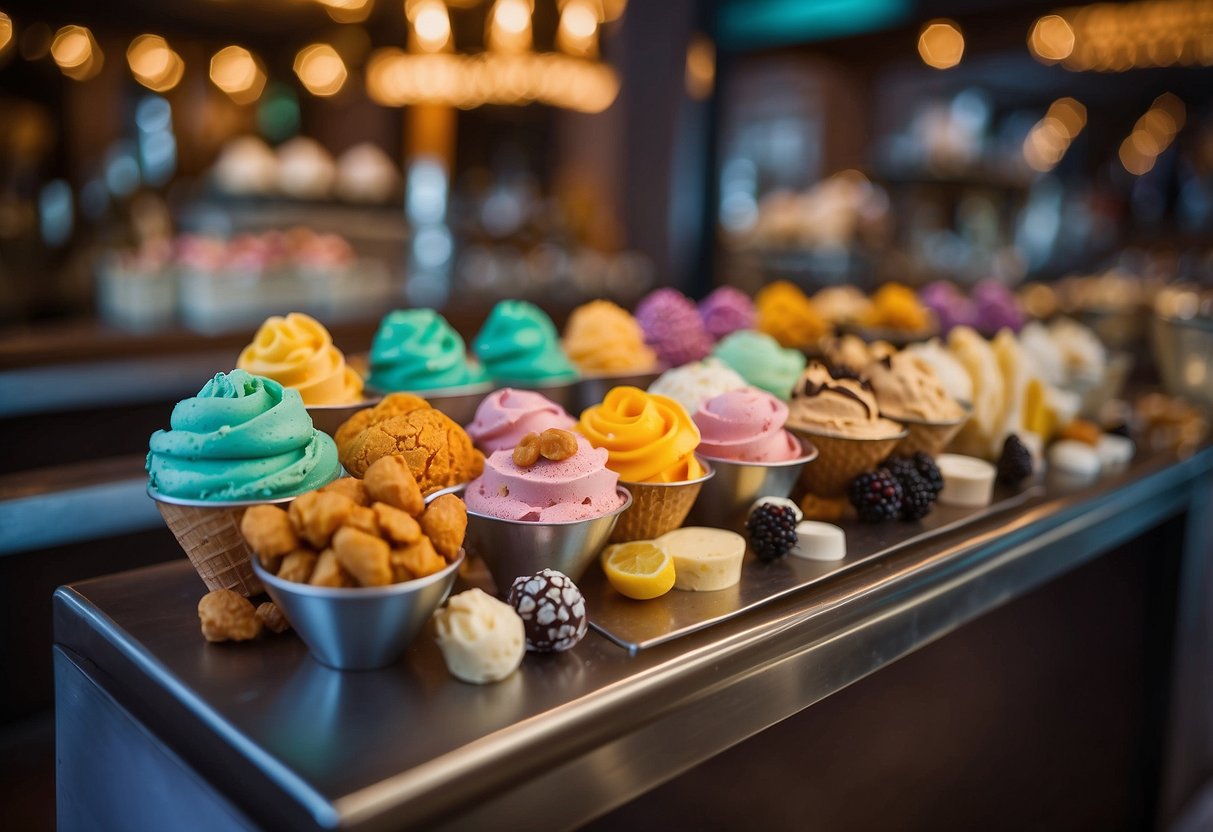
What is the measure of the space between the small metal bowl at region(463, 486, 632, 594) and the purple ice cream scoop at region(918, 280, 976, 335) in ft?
7.24

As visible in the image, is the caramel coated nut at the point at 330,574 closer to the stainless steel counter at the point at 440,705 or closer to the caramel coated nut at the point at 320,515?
the caramel coated nut at the point at 320,515

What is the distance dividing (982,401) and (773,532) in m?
0.97

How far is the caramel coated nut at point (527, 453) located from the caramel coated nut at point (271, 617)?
15.3 inches

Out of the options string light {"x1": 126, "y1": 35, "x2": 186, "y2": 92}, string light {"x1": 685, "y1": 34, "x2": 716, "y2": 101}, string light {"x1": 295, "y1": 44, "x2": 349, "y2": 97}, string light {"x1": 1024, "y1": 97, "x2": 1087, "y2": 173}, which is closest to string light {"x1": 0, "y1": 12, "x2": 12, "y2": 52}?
string light {"x1": 126, "y1": 35, "x2": 186, "y2": 92}

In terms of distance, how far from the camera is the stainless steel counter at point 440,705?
3.20 feet

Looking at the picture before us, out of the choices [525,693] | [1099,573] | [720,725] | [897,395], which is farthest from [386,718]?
[1099,573]

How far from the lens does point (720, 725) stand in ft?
4.18

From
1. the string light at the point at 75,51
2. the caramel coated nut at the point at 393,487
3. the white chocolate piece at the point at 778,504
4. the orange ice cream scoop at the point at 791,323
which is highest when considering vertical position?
the string light at the point at 75,51

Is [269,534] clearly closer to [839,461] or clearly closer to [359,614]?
[359,614]

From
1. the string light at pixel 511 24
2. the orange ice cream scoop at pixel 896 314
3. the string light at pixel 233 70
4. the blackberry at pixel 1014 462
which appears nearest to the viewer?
the blackberry at pixel 1014 462

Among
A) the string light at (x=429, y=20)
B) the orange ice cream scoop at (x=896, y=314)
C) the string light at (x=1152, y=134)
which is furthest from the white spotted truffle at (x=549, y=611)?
the string light at (x=1152, y=134)

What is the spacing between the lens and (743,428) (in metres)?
1.68

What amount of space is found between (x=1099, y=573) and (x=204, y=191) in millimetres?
5156

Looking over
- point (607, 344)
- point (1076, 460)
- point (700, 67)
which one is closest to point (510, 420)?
point (607, 344)
